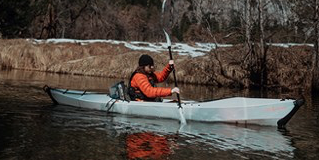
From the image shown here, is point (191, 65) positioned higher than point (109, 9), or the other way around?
point (109, 9)

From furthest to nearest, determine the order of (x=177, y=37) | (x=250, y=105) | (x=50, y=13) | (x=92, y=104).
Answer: (x=177, y=37), (x=50, y=13), (x=92, y=104), (x=250, y=105)

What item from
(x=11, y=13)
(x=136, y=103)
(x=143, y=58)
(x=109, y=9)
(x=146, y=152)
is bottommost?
(x=146, y=152)

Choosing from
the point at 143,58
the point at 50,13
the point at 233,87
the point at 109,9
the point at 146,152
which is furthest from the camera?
Answer: the point at 109,9

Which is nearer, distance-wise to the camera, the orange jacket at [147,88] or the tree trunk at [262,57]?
the orange jacket at [147,88]

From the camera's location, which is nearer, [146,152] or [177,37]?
[146,152]

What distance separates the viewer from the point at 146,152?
6.35 m

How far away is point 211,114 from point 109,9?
35.8m

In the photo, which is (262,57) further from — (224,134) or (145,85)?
(224,134)

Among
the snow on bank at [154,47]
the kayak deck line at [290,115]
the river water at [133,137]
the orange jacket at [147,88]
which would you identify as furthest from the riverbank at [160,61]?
the orange jacket at [147,88]

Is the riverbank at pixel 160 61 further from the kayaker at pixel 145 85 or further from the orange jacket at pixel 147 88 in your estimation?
the orange jacket at pixel 147 88

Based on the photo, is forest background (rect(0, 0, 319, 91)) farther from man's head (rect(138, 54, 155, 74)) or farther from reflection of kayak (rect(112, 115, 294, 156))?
reflection of kayak (rect(112, 115, 294, 156))

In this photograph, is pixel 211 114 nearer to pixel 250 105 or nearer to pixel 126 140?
pixel 250 105

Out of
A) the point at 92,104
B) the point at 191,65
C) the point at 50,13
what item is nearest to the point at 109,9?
the point at 50,13

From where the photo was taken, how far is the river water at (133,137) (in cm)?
630
